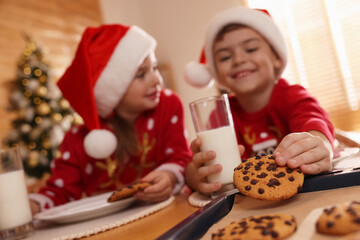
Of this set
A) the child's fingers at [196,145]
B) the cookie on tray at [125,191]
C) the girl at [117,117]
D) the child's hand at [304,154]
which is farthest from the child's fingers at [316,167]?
the girl at [117,117]

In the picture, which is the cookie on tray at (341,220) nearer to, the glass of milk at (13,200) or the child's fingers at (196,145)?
the child's fingers at (196,145)

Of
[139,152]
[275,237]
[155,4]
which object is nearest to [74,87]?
[139,152]

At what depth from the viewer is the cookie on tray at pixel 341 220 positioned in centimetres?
35

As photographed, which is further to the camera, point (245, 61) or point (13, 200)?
point (245, 61)

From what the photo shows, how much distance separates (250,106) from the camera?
4.22 ft

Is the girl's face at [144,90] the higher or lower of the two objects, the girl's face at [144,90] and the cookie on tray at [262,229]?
the higher

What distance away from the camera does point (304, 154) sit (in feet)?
2.00

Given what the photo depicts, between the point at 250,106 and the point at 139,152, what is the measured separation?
480 mm

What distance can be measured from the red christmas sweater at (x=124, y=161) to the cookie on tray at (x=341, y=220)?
0.92m

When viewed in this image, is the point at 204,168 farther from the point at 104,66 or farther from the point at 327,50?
the point at 327,50

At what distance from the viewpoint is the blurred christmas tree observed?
3236 mm

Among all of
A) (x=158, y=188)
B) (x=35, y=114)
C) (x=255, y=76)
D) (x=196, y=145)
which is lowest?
(x=158, y=188)

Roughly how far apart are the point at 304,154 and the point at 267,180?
0.36 ft

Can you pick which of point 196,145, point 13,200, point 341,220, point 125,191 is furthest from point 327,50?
point 341,220
